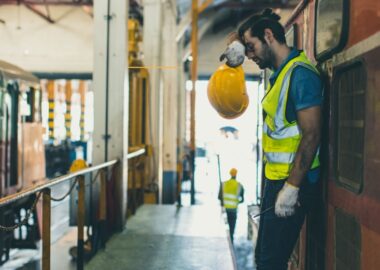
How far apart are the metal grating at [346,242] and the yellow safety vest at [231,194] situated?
21.1ft

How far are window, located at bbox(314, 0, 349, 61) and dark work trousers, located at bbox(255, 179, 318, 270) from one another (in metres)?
0.79

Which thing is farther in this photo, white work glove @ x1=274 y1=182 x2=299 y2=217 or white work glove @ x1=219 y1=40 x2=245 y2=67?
white work glove @ x1=219 y1=40 x2=245 y2=67

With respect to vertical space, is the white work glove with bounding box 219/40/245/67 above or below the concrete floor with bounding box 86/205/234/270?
above

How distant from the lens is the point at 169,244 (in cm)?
515

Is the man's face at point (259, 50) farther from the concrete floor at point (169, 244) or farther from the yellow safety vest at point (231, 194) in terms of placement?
the yellow safety vest at point (231, 194)

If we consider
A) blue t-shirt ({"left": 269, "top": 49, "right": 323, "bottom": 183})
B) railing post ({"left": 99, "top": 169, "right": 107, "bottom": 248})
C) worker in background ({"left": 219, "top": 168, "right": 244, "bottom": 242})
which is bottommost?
worker in background ({"left": 219, "top": 168, "right": 244, "bottom": 242})

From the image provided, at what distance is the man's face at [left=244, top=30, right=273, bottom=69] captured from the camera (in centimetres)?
283

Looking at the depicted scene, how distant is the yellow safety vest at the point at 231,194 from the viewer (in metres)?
8.90

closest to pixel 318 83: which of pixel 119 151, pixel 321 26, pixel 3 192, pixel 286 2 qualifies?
pixel 321 26

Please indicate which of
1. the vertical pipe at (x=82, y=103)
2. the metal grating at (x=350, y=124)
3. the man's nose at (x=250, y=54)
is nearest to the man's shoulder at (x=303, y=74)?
the metal grating at (x=350, y=124)

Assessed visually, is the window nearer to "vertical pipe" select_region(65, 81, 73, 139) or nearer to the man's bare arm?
the man's bare arm

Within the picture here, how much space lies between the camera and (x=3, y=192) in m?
7.49

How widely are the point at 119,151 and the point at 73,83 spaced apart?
16.3 m

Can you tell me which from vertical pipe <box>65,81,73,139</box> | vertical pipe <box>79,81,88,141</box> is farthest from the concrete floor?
vertical pipe <box>79,81,88,141</box>
